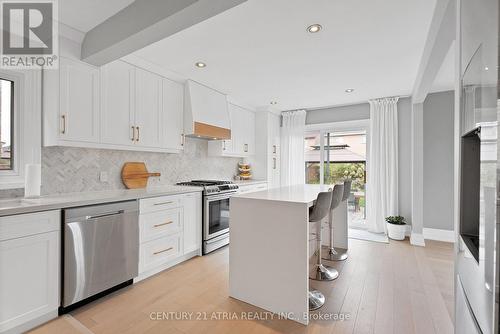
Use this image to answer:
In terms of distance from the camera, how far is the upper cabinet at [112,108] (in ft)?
7.36

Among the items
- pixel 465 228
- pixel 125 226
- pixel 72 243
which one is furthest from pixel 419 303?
pixel 72 243

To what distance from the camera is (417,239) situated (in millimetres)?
3748

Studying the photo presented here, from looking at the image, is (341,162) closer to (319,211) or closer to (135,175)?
(319,211)

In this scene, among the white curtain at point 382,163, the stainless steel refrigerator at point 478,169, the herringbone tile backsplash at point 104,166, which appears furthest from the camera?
the white curtain at point 382,163

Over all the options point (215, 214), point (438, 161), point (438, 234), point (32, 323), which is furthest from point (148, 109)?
point (438, 234)

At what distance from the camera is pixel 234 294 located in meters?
2.21

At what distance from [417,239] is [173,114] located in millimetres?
4210

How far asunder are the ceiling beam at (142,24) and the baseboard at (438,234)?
15.2 feet

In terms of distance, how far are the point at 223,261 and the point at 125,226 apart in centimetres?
132

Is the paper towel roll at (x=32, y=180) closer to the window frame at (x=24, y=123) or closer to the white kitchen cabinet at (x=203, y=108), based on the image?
the window frame at (x=24, y=123)

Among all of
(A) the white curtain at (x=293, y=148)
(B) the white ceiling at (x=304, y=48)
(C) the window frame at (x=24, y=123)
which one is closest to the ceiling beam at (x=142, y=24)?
(B) the white ceiling at (x=304, y=48)

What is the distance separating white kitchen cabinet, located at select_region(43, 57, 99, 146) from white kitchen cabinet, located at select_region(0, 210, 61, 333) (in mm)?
828

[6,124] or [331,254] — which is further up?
[6,124]

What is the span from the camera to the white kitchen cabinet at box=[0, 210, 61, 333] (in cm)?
162
